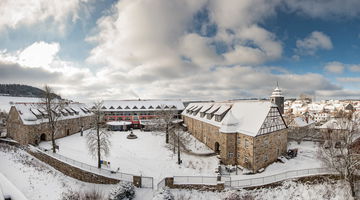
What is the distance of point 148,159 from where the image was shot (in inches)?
969

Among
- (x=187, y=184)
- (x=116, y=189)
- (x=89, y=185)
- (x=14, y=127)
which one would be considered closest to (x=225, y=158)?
(x=187, y=184)

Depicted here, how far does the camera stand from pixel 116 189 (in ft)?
48.1

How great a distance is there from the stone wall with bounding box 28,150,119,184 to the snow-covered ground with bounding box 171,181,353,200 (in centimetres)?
785

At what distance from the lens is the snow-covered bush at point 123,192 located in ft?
46.8

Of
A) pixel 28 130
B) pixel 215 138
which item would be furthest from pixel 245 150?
pixel 28 130

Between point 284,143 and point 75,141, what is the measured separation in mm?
37676

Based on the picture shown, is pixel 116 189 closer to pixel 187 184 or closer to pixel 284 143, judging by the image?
pixel 187 184

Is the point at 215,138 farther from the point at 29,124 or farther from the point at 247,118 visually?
the point at 29,124

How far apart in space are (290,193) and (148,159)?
17.5 metres

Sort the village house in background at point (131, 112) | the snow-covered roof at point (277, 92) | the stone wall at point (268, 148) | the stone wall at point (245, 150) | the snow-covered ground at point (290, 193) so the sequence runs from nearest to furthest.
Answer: the snow-covered ground at point (290, 193) < the stone wall at point (245, 150) < the stone wall at point (268, 148) < the snow-covered roof at point (277, 92) < the village house in background at point (131, 112)

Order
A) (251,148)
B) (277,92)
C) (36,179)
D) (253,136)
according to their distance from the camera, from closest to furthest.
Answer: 1. (36,179)
2. (253,136)
3. (251,148)
4. (277,92)

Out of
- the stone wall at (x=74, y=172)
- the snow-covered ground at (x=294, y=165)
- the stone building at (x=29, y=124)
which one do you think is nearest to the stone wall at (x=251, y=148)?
the snow-covered ground at (x=294, y=165)

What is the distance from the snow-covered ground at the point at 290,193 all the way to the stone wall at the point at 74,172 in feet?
25.7

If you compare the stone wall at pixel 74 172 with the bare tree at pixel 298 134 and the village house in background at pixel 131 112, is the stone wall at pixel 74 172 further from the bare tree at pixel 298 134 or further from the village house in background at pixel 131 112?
the bare tree at pixel 298 134
